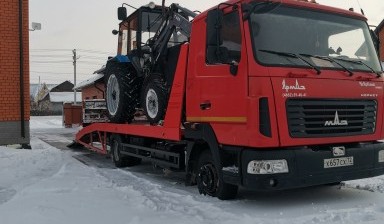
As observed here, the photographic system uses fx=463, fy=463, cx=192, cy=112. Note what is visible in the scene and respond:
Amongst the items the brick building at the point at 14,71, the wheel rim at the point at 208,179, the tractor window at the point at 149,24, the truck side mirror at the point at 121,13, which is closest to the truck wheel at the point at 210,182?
the wheel rim at the point at 208,179

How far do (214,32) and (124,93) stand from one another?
3.78 metres

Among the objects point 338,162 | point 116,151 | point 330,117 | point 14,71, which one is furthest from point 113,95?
point 338,162

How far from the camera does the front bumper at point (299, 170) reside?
550cm

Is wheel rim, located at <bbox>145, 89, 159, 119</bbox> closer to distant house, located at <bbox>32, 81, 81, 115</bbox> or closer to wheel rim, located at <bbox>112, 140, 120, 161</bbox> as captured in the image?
wheel rim, located at <bbox>112, 140, 120, 161</bbox>

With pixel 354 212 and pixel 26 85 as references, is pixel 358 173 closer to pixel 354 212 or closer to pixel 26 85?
pixel 354 212

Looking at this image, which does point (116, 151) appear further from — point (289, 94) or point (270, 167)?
point (289, 94)

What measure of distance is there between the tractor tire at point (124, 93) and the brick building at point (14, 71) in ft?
10.8

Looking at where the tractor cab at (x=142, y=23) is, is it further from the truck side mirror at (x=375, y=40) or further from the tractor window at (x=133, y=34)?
the truck side mirror at (x=375, y=40)

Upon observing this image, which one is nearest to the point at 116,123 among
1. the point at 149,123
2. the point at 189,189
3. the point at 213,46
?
the point at 149,123

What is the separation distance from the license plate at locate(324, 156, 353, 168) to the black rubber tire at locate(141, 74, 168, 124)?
9.70 feet

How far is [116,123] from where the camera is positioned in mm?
9922

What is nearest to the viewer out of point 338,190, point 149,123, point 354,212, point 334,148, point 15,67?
point 354,212

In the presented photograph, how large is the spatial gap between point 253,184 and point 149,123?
3.27 metres

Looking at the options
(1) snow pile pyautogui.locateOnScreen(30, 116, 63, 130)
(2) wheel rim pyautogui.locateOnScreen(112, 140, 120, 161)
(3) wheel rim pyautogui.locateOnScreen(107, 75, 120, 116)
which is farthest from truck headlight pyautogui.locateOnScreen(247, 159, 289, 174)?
(1) snow pile pyautogui.locateOnScreen(30, 116, 63, 130)
